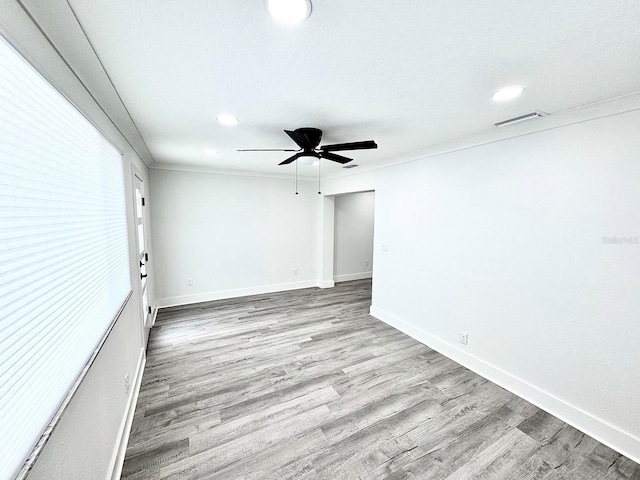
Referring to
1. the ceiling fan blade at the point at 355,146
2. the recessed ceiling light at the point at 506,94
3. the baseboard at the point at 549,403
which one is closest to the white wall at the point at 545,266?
the baseboard at the point at 549,403

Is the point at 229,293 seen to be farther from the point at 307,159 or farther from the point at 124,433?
the point at 307,159

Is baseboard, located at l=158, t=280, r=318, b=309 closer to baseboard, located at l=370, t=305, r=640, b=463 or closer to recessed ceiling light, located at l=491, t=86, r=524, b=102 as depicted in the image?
baseboard, located at l=370, t=305, r=640, b=463

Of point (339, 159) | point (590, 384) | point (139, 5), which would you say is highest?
point (139, 5)

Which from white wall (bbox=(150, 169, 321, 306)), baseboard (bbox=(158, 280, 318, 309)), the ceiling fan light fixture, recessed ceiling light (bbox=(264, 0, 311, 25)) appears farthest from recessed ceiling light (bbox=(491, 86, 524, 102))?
baseboard (bbox=(158, 280, 318, 309))

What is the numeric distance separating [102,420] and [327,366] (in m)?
1.92

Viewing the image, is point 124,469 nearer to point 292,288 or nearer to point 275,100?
point 275,100

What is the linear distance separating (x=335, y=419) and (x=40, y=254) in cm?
215

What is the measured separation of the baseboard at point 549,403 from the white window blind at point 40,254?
3.27 meters

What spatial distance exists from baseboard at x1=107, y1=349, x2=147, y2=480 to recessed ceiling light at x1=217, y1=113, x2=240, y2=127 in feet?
8.04

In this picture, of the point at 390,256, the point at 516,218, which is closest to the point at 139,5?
the point at 516,218

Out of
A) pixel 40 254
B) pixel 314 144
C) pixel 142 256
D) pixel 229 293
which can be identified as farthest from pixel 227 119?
pixel 229 293

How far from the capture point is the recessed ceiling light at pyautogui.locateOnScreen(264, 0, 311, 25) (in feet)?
3.26

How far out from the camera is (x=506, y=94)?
1.76 metres

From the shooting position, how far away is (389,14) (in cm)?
106
